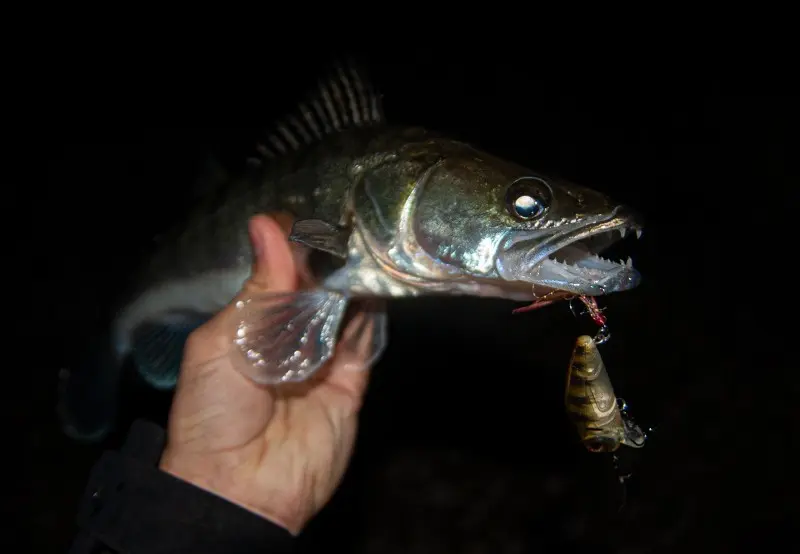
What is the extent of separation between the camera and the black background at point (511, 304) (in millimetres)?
4387

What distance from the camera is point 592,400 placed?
1638 millimetres

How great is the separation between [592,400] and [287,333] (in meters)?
0.95

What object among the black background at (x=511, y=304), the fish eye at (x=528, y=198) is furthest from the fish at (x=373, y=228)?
the black background at (x=511, y=304)

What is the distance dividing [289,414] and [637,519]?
3.26 m

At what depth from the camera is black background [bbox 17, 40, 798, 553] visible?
4.39 meters

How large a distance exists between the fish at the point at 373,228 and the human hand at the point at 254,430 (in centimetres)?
8

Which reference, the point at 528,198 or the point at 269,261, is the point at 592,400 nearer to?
the point at 528,198

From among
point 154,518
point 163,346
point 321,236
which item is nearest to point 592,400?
point 321,236

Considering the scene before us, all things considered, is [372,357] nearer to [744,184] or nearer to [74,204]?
[74,204]

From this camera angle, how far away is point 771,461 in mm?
4543

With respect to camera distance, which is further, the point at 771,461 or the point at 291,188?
the point at 771,461

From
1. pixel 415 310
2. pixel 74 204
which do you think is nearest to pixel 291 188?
pixel 415 310

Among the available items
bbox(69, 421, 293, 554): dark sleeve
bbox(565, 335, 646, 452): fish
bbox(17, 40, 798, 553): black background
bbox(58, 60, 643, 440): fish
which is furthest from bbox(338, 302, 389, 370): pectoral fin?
bbox(17, 40, 798, 553): black background

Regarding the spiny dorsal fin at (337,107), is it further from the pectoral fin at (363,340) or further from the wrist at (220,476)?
the wrist at (220,476)
